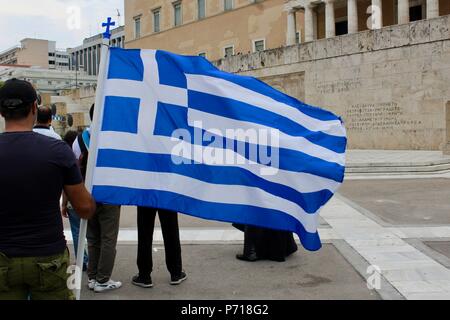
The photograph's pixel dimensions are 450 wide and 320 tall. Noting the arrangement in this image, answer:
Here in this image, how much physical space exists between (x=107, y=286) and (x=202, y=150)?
76.5 inches

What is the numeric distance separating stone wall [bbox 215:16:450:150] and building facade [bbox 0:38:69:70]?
9981cm

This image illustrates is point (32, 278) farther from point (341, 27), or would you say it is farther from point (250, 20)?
point (250, 20)

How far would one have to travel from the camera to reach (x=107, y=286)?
197 inches

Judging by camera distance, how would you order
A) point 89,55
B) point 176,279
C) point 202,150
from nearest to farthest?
1. point 202,150
2. point 176,279
3. point 89,55

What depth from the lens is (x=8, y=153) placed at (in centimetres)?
252

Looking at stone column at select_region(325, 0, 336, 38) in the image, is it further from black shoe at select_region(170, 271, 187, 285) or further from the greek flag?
the greek flag

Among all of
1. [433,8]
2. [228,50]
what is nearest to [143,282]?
[433,8]

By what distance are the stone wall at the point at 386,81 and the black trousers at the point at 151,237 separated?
19.3 meters

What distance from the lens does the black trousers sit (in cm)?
498

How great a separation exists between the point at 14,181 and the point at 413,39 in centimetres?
2439

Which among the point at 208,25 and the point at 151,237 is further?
the point at 208,25

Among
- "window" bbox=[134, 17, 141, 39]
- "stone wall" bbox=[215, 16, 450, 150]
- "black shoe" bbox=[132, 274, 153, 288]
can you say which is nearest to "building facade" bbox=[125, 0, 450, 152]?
"stone wall" bbox=[215, 16, 450, 150]
